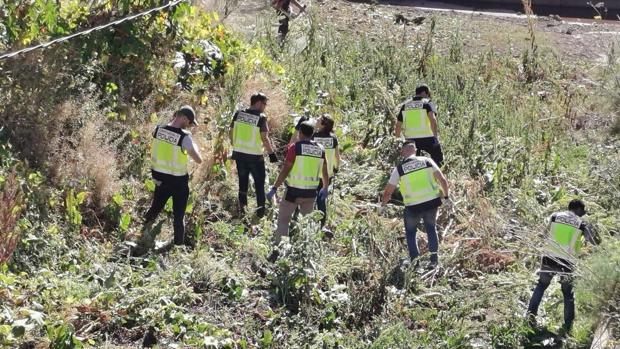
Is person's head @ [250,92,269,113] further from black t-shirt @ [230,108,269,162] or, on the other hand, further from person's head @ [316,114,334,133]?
person's head @ [316,114,334,133]

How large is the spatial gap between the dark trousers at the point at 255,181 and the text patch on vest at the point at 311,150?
4.20 feet

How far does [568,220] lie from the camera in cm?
942

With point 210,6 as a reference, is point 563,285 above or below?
below

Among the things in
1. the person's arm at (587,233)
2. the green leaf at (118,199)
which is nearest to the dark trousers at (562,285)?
the person's arm at (587,233)

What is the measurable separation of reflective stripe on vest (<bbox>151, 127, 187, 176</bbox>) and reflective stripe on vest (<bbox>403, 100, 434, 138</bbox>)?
392 centimetres

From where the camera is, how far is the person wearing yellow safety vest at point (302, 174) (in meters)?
10.3

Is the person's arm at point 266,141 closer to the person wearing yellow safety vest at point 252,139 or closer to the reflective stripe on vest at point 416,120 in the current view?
the person wearing yellow safety vest at point 252,139

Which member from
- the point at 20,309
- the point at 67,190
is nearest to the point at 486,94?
the point at 67,190

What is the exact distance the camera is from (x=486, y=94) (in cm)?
1661

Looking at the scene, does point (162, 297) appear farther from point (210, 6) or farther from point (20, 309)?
point (210, 6)

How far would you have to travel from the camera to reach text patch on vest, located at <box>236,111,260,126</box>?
11281 millimetres

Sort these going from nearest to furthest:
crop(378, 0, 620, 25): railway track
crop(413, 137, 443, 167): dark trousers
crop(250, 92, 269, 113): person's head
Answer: crop(250, 92, 269, 113): person's head, crop(413, 137, 443, 167): dark trousers, crop(378, 0, 620, 25): railway track

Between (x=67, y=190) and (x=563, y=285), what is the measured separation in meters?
5.50

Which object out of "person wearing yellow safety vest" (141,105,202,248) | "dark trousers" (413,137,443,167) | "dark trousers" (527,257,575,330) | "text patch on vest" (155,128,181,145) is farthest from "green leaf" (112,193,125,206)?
"dark trousers" (527,257,575,330)
